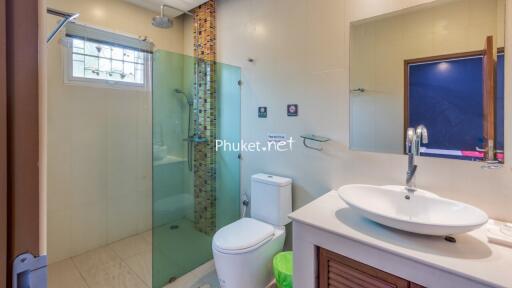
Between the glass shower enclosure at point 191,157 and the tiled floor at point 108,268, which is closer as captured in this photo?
the tiled floor at point 108,268

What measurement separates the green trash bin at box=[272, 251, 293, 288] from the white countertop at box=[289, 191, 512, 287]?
0.60 m

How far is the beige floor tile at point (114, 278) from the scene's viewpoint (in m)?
1.99

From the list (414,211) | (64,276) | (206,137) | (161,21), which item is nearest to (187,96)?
(206,137)

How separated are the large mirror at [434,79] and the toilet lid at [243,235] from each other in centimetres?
92

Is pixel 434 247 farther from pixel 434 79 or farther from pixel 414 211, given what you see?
pixel 434 79

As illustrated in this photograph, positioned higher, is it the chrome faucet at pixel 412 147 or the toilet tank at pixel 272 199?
the chrome faucet at pixel 412 147

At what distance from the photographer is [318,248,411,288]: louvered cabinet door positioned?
1.06 metres

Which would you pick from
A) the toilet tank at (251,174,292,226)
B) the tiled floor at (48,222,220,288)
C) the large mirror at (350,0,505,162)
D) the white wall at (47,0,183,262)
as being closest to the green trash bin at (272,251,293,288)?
the toilet tank at (251,174,292,226)

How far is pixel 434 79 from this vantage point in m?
1.48

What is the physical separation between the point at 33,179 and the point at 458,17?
1956 millimetres

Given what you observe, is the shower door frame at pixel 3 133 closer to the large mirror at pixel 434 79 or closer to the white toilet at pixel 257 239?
the white toilet at pixel 257 239

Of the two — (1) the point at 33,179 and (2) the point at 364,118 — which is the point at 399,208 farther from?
(1) the point at 33,179

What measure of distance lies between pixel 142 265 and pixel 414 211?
2215 mm

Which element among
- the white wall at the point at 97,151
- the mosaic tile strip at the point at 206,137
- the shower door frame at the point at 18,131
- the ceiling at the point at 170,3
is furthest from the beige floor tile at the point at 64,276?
the ceiling at the point at 170,3
